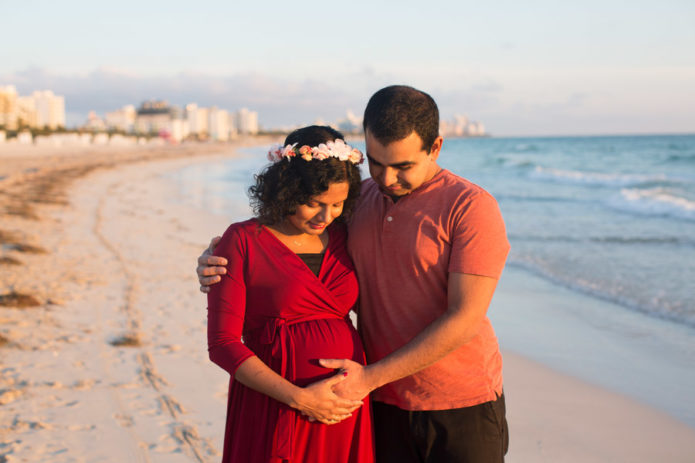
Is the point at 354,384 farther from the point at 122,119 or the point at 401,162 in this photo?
the point at 122,119

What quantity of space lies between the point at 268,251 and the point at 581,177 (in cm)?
2863

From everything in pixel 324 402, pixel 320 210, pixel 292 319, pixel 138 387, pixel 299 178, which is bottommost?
pixel 138 387

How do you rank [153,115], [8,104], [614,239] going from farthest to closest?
1. [153,115]
2. [8,104]
3. [614,239]

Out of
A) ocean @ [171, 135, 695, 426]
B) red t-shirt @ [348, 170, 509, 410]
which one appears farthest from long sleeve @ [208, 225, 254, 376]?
ocean @ [171, 135, 695, 426]

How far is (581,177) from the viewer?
92.6ft

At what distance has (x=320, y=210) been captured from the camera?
→ 2025mm

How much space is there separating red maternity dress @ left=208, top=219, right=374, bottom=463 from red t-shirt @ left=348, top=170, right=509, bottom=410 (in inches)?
6.1

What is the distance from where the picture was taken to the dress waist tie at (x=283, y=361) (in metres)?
1.90

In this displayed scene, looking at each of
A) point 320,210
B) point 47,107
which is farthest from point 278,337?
point 47,107

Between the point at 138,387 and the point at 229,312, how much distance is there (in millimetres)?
2582

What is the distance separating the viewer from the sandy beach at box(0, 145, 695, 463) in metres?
3.46

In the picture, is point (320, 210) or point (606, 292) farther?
point (606, 292)

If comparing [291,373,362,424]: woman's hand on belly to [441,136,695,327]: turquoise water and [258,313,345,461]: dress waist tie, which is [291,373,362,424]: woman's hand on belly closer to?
[258,313,345,461]: dress waist tie

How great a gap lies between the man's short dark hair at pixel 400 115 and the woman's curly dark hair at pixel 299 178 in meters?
0.21
